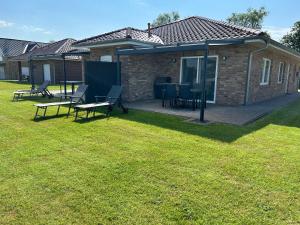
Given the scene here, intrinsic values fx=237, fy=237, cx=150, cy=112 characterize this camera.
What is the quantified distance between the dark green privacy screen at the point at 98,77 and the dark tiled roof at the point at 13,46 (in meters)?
32.8

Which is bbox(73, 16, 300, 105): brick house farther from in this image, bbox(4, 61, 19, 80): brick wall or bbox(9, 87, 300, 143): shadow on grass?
bbox(4, 61, 19, 80): brick wall

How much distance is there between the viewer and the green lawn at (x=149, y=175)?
2842 millimetres

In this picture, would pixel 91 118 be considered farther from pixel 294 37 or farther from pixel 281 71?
pixel 294 37

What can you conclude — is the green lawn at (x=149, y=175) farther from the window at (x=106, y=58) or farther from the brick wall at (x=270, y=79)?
the window at (x=106, y=58)

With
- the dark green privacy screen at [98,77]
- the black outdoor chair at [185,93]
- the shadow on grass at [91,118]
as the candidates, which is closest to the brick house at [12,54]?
the dark green privacy screen at [98,77]

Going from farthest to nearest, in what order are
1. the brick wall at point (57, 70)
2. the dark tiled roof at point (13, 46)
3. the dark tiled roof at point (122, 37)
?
1. the dark tiled roof at point (13, 46)
2. the brick wall at point (57, 70)
3. the dark tiled roof at point (122, 37)

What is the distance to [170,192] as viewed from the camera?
10.9ft

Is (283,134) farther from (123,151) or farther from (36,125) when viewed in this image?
(36,125)

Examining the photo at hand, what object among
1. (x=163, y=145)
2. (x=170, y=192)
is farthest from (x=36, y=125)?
(x=170, y=192)

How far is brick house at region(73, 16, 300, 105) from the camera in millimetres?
10320

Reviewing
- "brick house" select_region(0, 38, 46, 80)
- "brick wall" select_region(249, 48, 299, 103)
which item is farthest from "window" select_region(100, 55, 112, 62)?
"brick house" select_region(0, 38, 46, 80)

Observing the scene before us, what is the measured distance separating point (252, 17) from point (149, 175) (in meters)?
52.3

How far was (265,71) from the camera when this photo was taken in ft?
42.3

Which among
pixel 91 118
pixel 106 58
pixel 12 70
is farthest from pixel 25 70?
pixel 91 118
